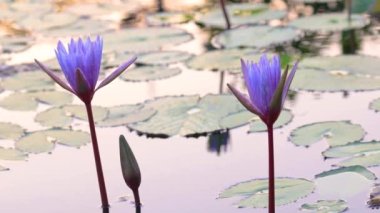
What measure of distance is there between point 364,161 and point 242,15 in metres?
1.61

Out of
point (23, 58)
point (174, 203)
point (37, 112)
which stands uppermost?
point (23, 58)

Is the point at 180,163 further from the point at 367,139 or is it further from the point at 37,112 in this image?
the point at 37,112

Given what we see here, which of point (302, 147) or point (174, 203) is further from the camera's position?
point (302, 147)

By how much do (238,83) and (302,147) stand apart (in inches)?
24.2

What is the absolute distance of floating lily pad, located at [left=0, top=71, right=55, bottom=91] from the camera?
276 centimetres

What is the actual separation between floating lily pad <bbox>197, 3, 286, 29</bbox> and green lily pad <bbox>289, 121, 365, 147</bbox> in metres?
1.21

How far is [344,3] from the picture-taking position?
3.44 m

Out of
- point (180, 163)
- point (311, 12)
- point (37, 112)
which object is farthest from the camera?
point (311, 12)

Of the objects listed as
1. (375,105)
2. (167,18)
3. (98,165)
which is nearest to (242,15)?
(167,18)

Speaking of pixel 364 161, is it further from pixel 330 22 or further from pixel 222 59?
pixel 330 22

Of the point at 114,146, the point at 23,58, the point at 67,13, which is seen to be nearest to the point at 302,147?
the point at 114,146

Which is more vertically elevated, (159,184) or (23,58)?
(23,58)

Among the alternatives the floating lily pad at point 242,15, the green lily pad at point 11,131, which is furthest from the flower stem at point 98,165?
the floating lily pad at point 242,15

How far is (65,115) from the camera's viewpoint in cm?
245
